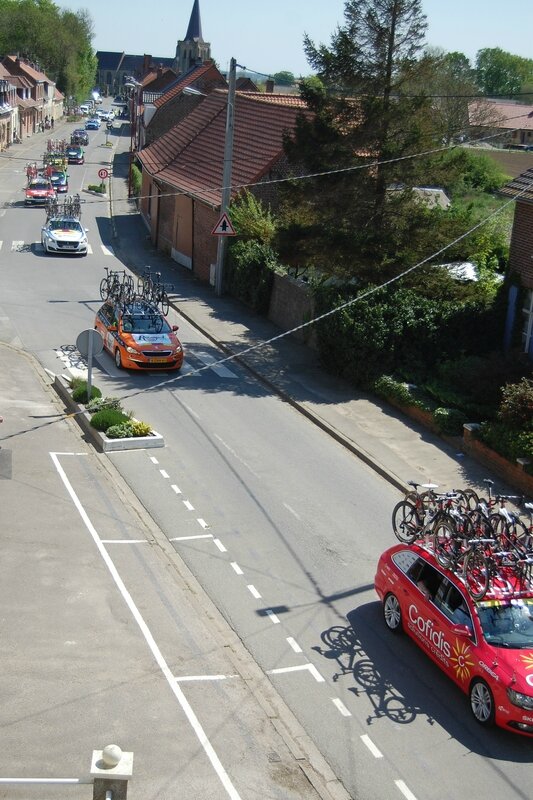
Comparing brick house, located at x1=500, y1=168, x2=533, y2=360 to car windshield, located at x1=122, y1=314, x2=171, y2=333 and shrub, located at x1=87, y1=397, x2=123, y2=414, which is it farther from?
shrub, located at x1=87, y1=397, x2=123, y2=414

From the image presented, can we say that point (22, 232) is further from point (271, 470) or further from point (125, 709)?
point (125, 709)

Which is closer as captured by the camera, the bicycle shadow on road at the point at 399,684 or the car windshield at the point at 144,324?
the bicycle shadow on road at the point at 399,684

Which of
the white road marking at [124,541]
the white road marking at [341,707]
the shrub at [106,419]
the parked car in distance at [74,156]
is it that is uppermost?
the parked car in distance at [74,156]

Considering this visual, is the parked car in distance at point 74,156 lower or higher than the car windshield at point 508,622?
higher

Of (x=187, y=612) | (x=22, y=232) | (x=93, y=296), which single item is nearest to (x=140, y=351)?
(x=93, y=296)

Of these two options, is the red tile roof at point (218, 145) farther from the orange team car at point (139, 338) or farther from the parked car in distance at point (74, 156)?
the parked car in distance at point (74, 156)

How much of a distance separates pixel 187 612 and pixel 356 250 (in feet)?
47.1

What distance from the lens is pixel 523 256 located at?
945 inches

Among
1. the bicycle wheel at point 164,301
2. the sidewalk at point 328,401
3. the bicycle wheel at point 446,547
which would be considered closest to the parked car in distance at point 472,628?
the bicycle wheel at point 446,547

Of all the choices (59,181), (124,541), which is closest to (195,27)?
(59,181)

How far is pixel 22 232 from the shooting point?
4800 cm

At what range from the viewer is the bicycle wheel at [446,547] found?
41.4 feet

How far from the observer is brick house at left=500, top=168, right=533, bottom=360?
23.8 meters

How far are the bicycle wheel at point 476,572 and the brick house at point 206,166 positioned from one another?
25481mm
